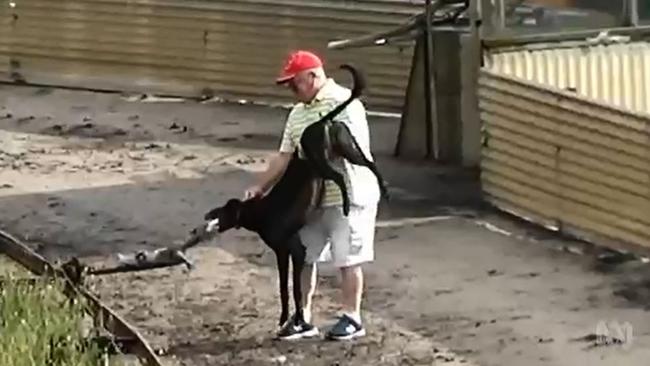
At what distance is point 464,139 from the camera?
13.4 metres

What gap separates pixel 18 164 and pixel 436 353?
6662 millimetres

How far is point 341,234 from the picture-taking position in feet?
26.6

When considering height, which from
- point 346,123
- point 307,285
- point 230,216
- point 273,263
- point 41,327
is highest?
point 346,123

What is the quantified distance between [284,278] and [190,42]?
9511 mm

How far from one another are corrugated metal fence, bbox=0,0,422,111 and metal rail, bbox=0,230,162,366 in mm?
7452

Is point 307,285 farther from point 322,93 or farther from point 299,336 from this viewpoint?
point 322,93

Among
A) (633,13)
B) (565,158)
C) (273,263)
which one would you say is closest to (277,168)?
(273,263)

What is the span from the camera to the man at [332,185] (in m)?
7.98

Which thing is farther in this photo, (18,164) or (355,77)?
(18,164)

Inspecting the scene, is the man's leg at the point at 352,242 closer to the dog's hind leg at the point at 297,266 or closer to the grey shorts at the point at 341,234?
the grey shorts at the point at 341,234

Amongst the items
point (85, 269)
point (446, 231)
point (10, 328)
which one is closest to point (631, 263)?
point (446, 231)

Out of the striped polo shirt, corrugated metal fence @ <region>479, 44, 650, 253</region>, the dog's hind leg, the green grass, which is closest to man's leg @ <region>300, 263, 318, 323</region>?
the dog's hind leg

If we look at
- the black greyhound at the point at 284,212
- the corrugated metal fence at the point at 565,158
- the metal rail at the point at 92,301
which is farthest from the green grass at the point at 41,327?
the corrugated metal fence at the point at 565,158

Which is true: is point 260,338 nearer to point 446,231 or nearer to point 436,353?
point 436,353
